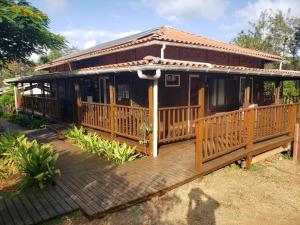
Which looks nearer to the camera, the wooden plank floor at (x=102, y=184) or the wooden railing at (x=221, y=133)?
the wooden plank floor at (x=102, y=184)

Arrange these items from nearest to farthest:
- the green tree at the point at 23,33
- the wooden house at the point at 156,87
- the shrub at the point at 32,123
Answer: the green tree at the point at 23,33 < the wooden house at the point at 156,87 < the shrub at the point at 32,123

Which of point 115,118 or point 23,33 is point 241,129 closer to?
point 115,118

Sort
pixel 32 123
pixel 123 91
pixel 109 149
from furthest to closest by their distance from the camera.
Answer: pixel 32 123
pixel 123 91
pixel 109 149

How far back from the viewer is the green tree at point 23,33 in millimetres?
6762

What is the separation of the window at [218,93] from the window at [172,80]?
2.58m

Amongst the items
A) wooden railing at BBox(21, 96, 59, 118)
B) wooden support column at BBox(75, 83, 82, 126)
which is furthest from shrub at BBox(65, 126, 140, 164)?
wooden railing at BBox(21, 96, 59, 118)

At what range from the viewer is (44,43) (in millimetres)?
8477

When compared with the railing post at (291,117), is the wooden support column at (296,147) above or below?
below

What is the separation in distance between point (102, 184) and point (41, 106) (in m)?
10.6

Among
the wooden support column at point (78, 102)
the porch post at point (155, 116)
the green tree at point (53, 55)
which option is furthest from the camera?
the green tree at point (53, 55)

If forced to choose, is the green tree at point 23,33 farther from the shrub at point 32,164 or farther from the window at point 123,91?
the shrub at point 32,164

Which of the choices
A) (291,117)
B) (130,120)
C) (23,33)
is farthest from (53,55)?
(291,117)

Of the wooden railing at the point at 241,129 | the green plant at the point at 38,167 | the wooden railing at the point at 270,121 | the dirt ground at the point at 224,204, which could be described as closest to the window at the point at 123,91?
the wooden railing at the point at 241,129

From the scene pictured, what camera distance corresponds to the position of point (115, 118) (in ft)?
27.5
